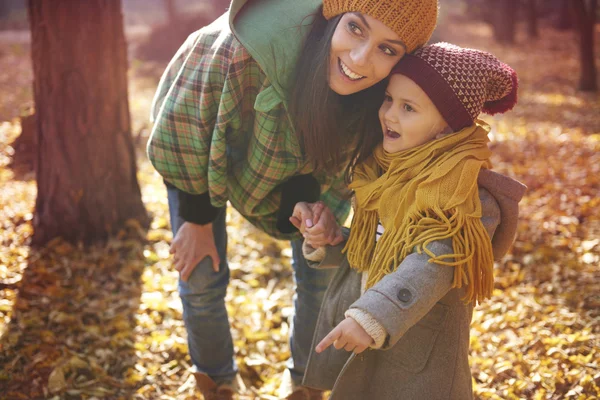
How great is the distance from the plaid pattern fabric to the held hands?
0.69 ft

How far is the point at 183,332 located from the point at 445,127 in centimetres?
194

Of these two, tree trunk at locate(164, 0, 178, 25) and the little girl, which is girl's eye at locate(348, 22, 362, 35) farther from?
tree trunk at locate(164, 0, 178, 25)

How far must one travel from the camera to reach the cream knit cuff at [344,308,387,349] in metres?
1.60

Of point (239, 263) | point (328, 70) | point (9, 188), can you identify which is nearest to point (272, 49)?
point (328, 70)

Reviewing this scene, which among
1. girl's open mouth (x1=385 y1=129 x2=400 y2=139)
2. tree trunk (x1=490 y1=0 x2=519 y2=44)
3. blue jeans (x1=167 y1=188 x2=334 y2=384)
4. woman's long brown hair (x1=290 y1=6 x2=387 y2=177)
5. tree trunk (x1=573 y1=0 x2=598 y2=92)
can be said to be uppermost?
tree trunk (x1=490 y1=0 x2=519 y2=44)

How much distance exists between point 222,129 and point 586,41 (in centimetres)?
824

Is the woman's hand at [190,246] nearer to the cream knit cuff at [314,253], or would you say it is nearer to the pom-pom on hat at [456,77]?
the cream knit cuff at [314,253]

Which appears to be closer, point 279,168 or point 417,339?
point 417,339

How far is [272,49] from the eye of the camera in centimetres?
193

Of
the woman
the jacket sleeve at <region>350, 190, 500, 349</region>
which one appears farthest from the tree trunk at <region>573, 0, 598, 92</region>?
the jacket sleeve at <region>350, 190, 500, 349</region>

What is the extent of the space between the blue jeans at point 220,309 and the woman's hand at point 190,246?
0.17ft

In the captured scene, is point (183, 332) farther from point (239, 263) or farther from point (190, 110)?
point (190, 110)

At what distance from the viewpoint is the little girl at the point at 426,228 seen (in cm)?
165

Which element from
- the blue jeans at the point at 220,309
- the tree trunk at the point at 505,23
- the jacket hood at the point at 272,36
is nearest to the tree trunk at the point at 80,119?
the blue jeans at the point at 220,309
